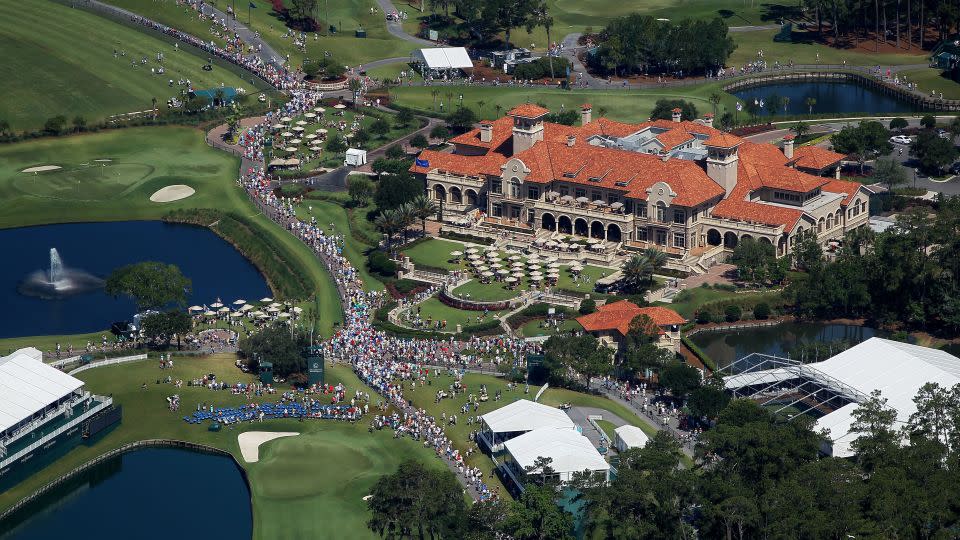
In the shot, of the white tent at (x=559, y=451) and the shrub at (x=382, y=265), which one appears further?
the shrub at (x=382, y=265)

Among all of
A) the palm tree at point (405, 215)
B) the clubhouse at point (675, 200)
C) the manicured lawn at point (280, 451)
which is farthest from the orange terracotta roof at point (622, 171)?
the manicured lawn at point (280, 451)

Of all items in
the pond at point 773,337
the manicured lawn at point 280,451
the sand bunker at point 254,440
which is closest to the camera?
the manicured lawn at point 280,451

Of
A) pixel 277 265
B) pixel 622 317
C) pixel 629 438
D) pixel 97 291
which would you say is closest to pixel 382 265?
pixel 277 265

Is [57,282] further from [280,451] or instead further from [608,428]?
[608,428]

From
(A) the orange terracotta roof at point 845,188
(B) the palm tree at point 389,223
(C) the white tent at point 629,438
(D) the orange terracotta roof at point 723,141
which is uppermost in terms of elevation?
(D) the orange terracotta roof at point 723,141

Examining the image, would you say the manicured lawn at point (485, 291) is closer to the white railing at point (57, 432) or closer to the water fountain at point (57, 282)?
the water fountain at point (57, 282)

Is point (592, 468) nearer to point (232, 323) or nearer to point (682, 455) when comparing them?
point (682, 455)
